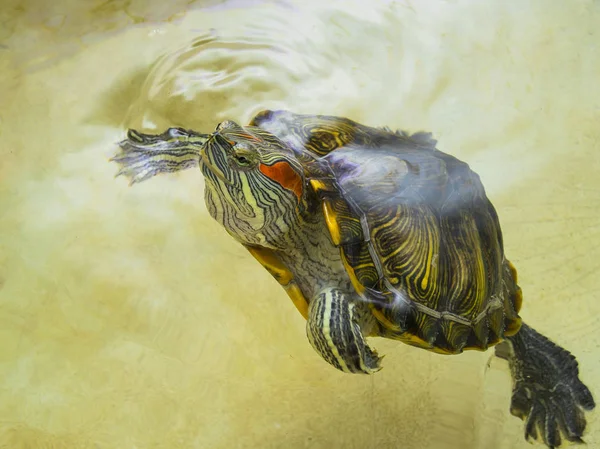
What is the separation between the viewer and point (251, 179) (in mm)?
1176

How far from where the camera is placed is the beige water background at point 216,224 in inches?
61.4

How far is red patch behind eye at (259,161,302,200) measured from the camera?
117 centimetres

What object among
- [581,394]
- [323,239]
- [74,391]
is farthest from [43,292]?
[581,394]

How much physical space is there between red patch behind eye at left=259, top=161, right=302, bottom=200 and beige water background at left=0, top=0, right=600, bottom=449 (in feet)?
2.04

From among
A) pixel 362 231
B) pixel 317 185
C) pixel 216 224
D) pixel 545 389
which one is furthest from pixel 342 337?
pixel 545 389

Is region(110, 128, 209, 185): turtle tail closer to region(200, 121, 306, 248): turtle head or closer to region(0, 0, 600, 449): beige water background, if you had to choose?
region(0, 0, 600, 449): beige water background

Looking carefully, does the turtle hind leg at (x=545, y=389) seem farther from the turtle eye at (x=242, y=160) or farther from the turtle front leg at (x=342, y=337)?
the turtle eye at (x=242, y=160)

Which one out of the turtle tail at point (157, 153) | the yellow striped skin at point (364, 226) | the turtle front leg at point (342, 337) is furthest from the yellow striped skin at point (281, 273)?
the turtle tail at point (157, 153)

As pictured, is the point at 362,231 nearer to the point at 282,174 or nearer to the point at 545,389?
the point at 282,174

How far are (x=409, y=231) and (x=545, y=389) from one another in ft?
2.79

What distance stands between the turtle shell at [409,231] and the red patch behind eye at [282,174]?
6 centimetres

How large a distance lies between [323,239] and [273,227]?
142 mm

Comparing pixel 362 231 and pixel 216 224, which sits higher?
pixel 362 231

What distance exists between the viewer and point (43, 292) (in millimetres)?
1641
